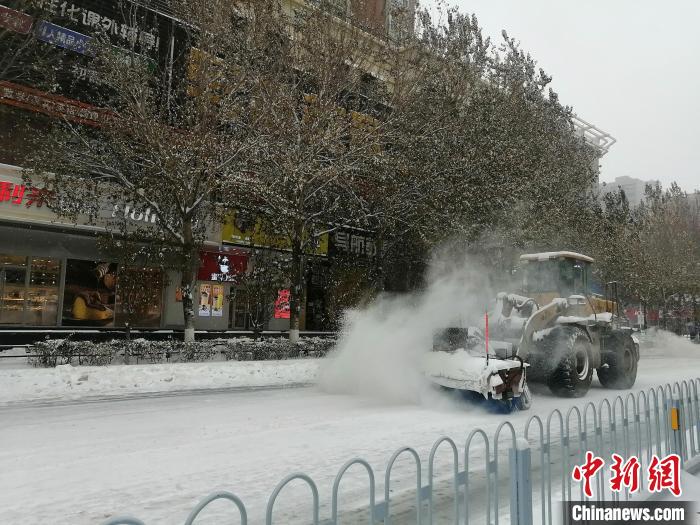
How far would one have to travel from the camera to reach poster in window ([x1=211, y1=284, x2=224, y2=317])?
2567cm

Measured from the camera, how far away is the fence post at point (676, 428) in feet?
18.7

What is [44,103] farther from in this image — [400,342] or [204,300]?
[400,342]

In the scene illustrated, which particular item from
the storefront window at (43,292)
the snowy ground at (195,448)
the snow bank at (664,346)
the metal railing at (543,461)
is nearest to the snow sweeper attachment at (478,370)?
the snowy ground at (195,448)

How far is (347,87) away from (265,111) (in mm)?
3302

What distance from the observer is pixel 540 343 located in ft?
35.6

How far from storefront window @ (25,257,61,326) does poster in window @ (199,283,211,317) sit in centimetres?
606

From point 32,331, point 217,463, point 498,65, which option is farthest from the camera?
point 498,65

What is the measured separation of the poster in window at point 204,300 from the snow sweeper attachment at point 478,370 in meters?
16.9

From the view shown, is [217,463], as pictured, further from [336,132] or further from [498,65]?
[498,65]

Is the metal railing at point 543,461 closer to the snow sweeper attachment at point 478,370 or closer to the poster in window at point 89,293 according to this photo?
the snow sweeper attachment at point 478,370

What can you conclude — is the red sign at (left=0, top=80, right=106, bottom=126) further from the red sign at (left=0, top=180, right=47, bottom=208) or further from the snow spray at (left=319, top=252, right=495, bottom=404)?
the snow spray at (left=319, top=252, right=495, bottom=404)

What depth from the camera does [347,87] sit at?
18359mm

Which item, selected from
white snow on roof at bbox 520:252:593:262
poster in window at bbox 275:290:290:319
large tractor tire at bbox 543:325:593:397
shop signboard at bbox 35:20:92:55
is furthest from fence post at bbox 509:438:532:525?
poster in window at bbox 275:290:290:319

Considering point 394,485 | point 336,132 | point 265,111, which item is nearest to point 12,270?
point 265,111
